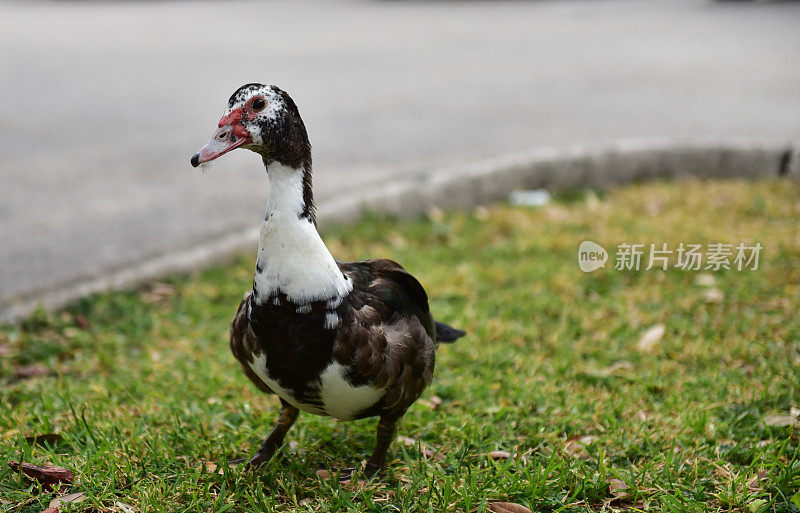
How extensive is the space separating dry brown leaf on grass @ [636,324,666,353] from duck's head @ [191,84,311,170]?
2.15m

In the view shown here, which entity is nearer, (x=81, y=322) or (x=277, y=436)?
(x=277, y=436)

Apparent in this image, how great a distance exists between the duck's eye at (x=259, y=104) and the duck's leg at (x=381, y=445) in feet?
3.42

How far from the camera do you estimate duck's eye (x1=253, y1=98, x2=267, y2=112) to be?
229 centimetres

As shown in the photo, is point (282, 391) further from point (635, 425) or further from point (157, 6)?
point (157, 6)

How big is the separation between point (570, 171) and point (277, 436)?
12.3 feet

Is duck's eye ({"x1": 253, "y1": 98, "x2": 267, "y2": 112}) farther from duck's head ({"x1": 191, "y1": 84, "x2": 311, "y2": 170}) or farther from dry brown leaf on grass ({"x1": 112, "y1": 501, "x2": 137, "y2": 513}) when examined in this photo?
dry brown leaf on grass ({"x1": 112, "y1": 501, "x2": 137, "y2": 513})

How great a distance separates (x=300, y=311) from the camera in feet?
7.73

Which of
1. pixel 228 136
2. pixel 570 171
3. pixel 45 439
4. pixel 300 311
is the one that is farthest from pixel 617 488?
pixel 570 171

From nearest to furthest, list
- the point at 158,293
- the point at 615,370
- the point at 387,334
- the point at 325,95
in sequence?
the point at 387,334, the point at 615,370, the point at 158,293, the point at 325,95

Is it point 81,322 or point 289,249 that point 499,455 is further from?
point 81,322

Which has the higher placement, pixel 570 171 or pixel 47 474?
pixel 570 171

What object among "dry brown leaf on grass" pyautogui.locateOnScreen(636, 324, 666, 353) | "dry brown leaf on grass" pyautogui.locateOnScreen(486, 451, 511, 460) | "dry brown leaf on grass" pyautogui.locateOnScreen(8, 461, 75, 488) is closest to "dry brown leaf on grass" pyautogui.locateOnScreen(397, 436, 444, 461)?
"dry brown leaf on grass" pyautogui.locateOnScreen(486, 451, 511, 460)

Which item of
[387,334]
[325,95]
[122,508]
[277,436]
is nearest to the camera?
[122,508]

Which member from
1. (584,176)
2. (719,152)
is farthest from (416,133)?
(719,152)
